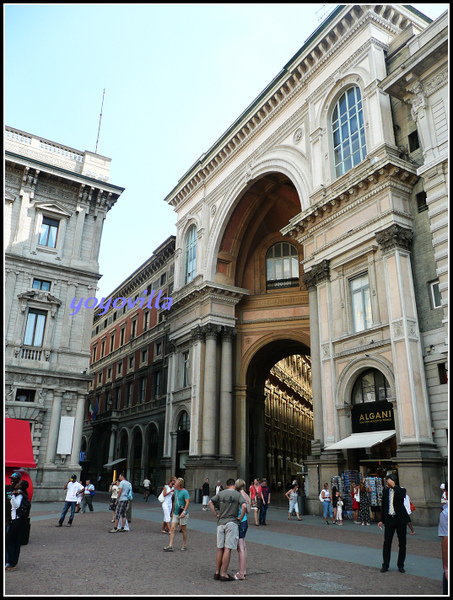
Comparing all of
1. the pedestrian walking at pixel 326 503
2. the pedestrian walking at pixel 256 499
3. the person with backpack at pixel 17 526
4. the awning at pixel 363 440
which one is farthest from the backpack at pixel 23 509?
the awning at pixel 363 440

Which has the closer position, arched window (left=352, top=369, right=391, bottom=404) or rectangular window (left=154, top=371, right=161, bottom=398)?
arched window (left=352, top=369, right=391, bottom=404)

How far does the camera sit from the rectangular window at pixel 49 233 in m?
32.3

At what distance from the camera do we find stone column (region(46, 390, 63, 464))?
28219 mm

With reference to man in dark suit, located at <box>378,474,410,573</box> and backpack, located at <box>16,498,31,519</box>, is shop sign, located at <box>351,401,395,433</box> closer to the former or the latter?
man in dark suit, located at <box>378,474,410,573</box>

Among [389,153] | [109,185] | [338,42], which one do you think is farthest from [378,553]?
[109,185]

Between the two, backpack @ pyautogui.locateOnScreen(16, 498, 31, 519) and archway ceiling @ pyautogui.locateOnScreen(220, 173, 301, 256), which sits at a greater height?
archway ceiling @ pyautogui.locateOnScreen(220, 173, 301, 256)

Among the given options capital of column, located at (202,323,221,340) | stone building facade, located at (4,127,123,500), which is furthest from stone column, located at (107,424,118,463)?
capital of column, located at (202,323,221,340)

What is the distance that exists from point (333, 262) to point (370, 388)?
6.43 m

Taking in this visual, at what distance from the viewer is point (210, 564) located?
10.2 m

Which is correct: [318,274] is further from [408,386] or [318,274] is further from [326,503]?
[326,503]

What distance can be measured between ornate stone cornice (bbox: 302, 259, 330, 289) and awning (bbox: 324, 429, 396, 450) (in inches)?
303

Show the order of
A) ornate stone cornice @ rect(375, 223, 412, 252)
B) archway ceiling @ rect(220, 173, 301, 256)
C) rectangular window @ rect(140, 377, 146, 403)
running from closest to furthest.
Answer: ornate stone cornice @ rect(375, 223, 412, 252)
archway ceiling @ rect(220, 173, 301, 256)
rectangular window @ rect(140, 377, 146, 403)

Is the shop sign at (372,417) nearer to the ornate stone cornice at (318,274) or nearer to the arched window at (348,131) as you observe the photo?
the ornate stone cornice at (318,274)

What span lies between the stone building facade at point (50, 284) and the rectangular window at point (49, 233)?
6 centimetres
